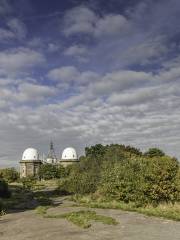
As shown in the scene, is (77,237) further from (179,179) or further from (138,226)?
(179,179)

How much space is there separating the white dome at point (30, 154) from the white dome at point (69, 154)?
8323 millimetres

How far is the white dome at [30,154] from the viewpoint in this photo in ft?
403

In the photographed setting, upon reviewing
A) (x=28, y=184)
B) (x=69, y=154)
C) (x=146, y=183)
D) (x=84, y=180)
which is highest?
(x=69, y=154)

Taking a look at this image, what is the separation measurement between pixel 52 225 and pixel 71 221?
1455 mm

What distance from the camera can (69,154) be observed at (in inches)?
4975

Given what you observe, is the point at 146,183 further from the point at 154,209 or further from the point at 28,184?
the point at 28,184

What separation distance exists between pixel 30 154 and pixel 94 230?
4113 inches

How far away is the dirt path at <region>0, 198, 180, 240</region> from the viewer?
62.8ft

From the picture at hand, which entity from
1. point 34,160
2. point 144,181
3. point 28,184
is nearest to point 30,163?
point 34,160

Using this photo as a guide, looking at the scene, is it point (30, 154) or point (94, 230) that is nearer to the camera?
point (94, 230)

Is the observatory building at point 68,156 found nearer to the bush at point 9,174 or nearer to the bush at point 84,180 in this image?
the bush at point 9,174

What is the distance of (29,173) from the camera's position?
121562 millimetres

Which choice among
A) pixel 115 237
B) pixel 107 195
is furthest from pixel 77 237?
pixel 107 195

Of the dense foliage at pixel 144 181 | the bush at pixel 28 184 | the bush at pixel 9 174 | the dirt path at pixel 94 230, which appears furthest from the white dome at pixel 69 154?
the dirt path at pixel 94 230
